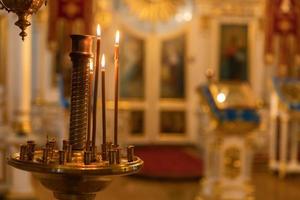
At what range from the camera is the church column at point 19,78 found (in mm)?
6598

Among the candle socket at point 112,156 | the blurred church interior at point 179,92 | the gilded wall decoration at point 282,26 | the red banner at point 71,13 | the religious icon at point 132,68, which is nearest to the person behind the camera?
the candle socket at point 112,156

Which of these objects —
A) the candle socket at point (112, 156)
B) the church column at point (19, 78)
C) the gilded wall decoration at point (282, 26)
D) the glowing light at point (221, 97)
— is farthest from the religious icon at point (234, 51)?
the candle socket at point (112, 156)

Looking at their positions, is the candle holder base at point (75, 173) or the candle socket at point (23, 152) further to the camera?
the candle socket at point (23, 152)

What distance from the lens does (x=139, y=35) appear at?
40.2ft

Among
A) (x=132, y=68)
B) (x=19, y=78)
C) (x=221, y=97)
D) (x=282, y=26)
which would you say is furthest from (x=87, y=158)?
(x=132, y=68)

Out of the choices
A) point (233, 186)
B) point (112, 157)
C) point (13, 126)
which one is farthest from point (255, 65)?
point (112, 157)

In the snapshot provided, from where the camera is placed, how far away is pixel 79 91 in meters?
2.08

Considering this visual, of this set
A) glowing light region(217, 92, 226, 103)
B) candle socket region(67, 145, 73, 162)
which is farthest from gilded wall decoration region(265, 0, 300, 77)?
candle socket region(67, 145, 73, 162)

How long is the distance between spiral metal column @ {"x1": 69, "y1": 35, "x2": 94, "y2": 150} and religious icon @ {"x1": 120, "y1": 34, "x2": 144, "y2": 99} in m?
10.0

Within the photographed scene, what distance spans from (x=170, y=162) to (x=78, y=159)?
8.11 m

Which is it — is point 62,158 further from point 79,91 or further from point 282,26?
point 282,26

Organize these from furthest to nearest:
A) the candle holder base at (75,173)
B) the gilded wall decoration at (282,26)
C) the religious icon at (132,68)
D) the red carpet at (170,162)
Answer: the religious icon at (132,68) < the red carpet at (170,162) < the gilded wall decoration at (282,26) < the candle holder base at (75,173)

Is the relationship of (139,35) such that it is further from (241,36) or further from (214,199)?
(214,199)

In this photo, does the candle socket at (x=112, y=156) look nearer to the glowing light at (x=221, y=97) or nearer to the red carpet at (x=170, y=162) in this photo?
the glowing light at (x=221, y=97)
